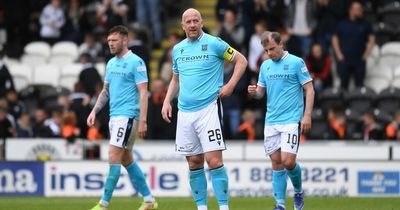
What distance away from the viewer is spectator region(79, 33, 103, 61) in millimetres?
25359

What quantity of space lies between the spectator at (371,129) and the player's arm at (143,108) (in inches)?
316

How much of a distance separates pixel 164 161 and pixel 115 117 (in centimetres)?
489

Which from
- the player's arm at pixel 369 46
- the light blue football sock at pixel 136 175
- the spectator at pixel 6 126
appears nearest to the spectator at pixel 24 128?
the spectator at pixel 6 126

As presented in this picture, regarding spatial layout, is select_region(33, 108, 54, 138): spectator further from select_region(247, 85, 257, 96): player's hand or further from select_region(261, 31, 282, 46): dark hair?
select_region(261, 31, 282, 46): dark hair

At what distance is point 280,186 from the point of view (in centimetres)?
1436

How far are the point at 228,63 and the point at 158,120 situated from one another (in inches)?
75.1

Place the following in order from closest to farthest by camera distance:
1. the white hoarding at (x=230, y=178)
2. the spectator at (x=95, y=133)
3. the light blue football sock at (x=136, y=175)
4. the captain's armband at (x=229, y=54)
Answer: the captain's armband at (x=229, y=54)
the light blue football sock at (x=136, y=175)
the white hoarding at (x=230, y=178)
the spectator at (x=95, y=133)

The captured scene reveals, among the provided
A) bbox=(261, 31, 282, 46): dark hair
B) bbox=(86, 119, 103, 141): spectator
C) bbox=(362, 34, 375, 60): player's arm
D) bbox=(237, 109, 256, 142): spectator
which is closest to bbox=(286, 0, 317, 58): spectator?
bbox=(362, 34, 375, 60): player's arm

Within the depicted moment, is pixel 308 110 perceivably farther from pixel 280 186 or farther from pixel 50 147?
pixel 50 147

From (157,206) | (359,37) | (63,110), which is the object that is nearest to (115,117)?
(157,206)

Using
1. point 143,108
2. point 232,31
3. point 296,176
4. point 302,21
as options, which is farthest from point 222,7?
point 296,176

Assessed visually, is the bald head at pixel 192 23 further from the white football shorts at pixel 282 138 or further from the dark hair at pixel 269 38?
the white football shorts at pixel 282 138

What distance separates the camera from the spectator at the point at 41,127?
22672 mm

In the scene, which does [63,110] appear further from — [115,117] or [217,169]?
[217,169]
